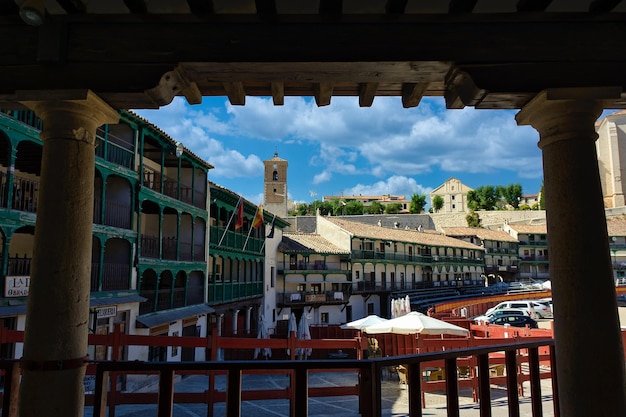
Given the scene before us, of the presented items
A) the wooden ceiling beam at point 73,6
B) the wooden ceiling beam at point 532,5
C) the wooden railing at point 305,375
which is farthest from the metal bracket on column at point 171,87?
the wooden ceiling beam at point 532,5

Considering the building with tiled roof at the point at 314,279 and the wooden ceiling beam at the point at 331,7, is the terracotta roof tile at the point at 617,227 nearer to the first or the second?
the building with tiled roof at the point at 314,279

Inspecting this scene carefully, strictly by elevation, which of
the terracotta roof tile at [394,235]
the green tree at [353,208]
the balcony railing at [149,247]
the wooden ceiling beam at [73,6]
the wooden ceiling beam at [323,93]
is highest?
the green tree at [353,208]

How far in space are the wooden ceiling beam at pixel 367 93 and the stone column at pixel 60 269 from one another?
2.04m

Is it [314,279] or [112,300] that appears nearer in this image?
[112,300]

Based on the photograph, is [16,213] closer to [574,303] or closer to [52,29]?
[52,29]

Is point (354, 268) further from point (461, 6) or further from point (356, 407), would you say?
point (461, 6)

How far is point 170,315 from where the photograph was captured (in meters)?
18.0

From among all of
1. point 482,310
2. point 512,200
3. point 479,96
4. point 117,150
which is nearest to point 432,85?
point 479,96

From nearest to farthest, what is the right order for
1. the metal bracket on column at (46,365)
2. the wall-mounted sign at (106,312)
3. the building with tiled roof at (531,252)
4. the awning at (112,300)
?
the metal bracket on column at (46,365), the awning at (112,300), the wall-mounted sign at (106,312), the building with tiled roof at (531,252)

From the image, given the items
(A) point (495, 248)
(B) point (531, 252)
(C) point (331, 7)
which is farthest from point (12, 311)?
(B) point (531, 252)

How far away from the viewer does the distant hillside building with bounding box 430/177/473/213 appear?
103125 mm

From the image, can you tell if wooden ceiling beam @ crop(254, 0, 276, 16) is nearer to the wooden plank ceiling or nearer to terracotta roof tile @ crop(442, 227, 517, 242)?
the wooden plank ceiling

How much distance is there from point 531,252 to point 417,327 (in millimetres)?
60563

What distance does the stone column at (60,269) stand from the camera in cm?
299
